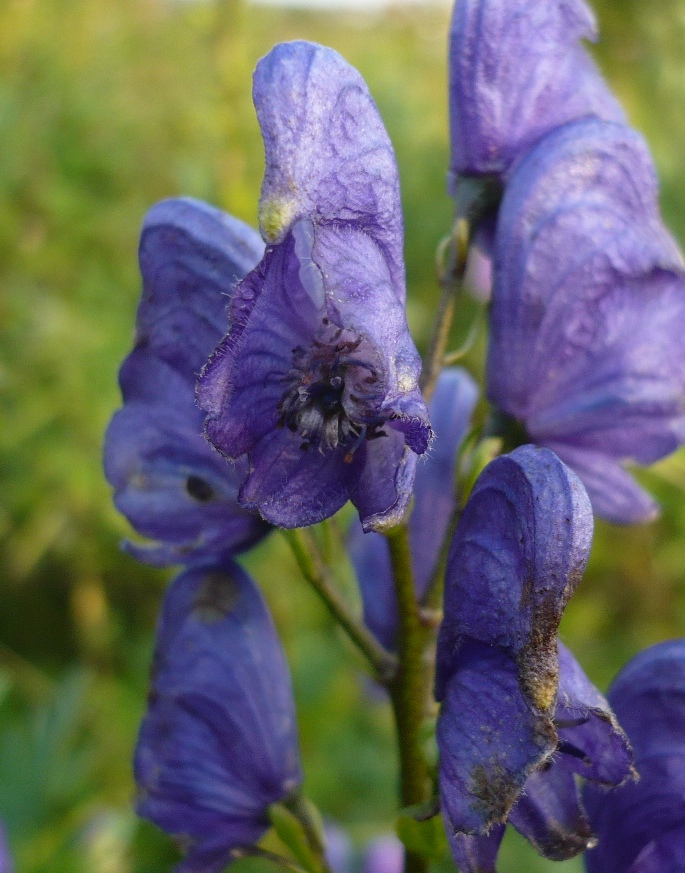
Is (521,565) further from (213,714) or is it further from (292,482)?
(213,714)

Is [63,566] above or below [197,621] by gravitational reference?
below

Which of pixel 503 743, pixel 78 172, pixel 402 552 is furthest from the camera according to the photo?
pixel 78 172

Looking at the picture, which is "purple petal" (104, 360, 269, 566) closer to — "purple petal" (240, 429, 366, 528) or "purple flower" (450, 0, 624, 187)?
"purple petal" (240, 429, 366, 528)

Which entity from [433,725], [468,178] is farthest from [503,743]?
[468,178]

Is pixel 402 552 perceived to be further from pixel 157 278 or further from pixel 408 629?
pixel 157 278

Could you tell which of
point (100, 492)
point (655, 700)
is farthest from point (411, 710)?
point (100, 492)

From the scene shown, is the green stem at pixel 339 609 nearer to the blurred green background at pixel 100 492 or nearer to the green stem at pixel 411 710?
the green stem at pixel 411 710

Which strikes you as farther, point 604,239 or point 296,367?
point 604,239
